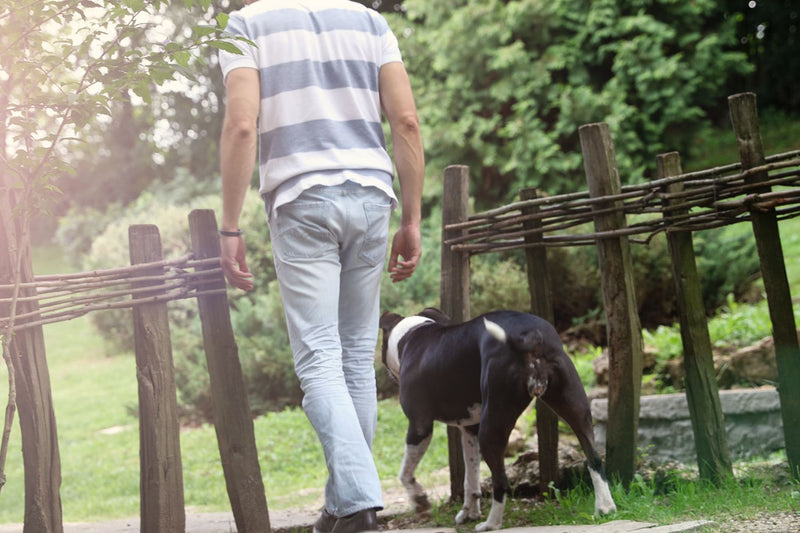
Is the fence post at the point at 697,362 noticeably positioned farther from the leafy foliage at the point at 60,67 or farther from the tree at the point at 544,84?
the tree at the point at 544,84

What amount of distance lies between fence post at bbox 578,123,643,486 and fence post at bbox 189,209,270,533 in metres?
1.74

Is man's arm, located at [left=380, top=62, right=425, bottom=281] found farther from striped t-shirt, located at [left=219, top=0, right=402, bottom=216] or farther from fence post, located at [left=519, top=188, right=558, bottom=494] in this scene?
fence post, located at [left=519, top=188, right=558, bottom=494]

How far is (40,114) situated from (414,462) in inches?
91.4

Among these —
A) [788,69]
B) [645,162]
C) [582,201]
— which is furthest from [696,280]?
[788,69]

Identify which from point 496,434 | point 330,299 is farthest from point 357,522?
point 330,299

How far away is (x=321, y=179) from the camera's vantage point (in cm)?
338

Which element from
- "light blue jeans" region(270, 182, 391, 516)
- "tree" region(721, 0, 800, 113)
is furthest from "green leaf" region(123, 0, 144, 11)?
"tree" region(721, 0, 800, 113)

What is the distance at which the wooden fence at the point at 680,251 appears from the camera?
3.96m

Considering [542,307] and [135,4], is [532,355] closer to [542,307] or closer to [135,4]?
[542,307]

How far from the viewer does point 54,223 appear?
23.5m

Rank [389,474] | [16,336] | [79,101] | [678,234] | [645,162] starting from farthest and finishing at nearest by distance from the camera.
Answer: [645,162] → [389,474] → [678,234] → [16,336] → [79,101]

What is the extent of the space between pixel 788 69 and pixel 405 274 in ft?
74.1

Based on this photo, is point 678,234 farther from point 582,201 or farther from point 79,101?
point 79,101

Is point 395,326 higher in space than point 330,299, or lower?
lower
